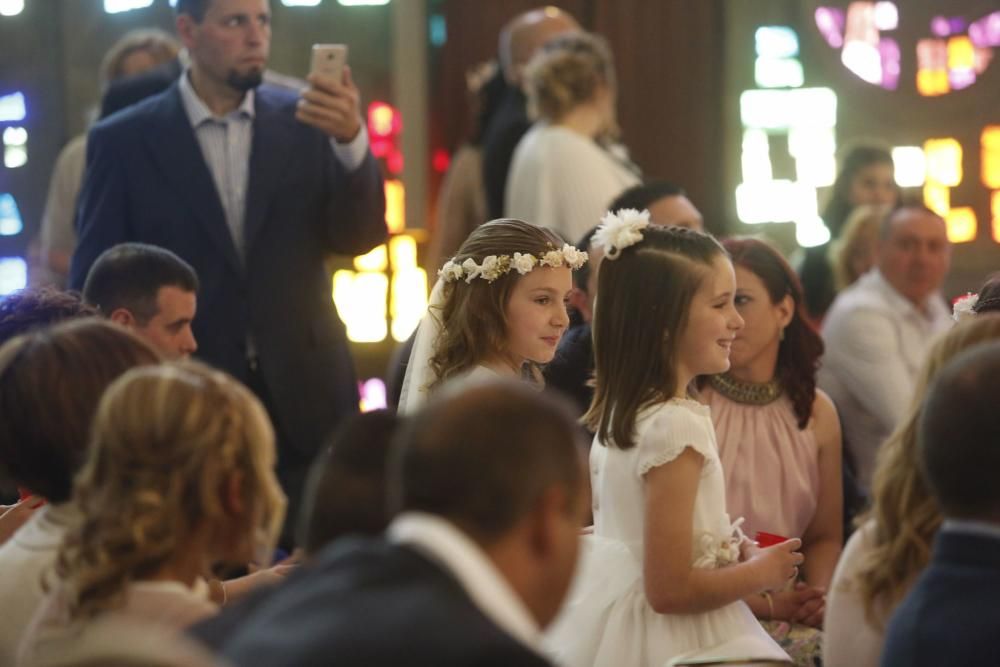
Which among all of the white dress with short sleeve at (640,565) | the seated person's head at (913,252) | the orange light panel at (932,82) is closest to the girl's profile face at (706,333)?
the white dress with short sleeve at (640,565)

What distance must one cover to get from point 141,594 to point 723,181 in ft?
23.7

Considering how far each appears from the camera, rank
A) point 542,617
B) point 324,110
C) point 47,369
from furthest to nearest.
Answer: point 324,110 → point 47,369 → point 542,617

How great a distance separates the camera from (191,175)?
212 inches

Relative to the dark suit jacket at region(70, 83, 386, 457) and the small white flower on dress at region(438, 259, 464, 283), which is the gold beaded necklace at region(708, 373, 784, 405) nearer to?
the small white flower on dress at region(438, 259, 464, 283)

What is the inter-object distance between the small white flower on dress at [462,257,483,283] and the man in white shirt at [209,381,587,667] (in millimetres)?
1878

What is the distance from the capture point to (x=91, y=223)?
211 inches

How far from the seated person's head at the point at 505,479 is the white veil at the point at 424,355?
6.47 ft

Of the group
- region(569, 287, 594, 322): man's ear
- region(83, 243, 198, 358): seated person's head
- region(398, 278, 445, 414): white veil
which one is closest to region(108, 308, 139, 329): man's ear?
region(83, 243, 198, 358): seated person's head

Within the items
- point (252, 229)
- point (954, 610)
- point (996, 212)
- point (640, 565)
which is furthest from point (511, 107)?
point (954, 610)

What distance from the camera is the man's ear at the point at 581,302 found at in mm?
4918

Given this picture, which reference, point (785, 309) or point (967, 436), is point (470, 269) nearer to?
point (785, 309)

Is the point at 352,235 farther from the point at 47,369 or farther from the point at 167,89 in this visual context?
the point at 47,369

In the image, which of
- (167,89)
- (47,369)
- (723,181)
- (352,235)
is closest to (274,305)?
(352,235)

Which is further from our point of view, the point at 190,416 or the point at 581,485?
the point at 190,416
